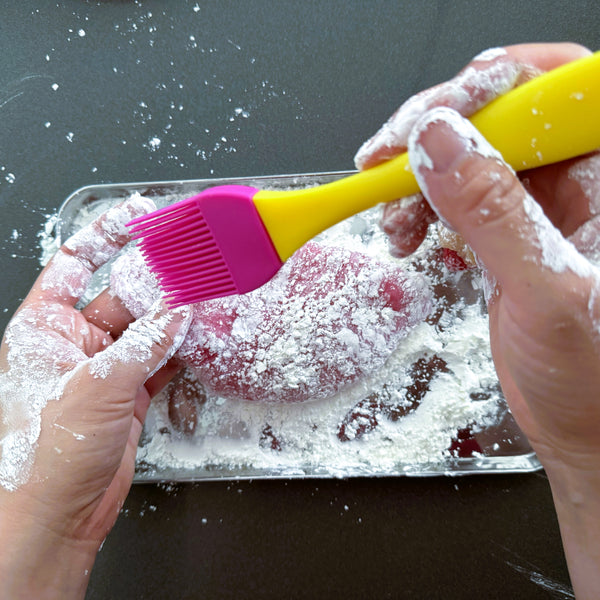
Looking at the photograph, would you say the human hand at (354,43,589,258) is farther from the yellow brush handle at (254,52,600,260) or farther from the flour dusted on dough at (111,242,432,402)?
the flour dusted on dough at (111,242,432,402)

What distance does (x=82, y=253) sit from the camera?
813mm

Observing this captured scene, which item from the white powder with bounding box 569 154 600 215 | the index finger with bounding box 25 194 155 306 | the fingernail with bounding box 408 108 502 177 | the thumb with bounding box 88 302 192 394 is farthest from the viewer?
the index finger with bounding box 25 194 155 306

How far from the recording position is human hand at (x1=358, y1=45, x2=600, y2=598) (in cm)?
45

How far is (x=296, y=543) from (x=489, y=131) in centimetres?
78

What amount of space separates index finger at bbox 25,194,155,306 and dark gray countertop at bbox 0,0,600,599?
183mm

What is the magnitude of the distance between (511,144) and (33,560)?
2.83ft

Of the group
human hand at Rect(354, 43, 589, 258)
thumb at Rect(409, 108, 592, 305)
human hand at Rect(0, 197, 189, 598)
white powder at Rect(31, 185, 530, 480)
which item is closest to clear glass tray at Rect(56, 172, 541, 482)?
white powder at Rect(31, 185, 530, 480)

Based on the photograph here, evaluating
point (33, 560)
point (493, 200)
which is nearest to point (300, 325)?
point (493, 200)

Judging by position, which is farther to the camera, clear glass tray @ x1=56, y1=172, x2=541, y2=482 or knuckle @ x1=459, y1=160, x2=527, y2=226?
clear glass tray @ x1=56, y1=172, x2=541, y2=482

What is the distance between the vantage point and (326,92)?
95cm

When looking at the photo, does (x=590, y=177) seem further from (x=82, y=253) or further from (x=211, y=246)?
(x=82, y=253)

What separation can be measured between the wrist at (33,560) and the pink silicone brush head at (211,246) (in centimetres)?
39

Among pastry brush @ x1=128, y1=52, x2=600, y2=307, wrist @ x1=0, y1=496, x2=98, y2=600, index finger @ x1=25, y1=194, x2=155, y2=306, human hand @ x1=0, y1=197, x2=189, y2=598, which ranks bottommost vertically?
wrist @ x1=0, y1=496, x2=98, y2=600

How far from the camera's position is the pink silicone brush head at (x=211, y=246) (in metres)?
0.59
